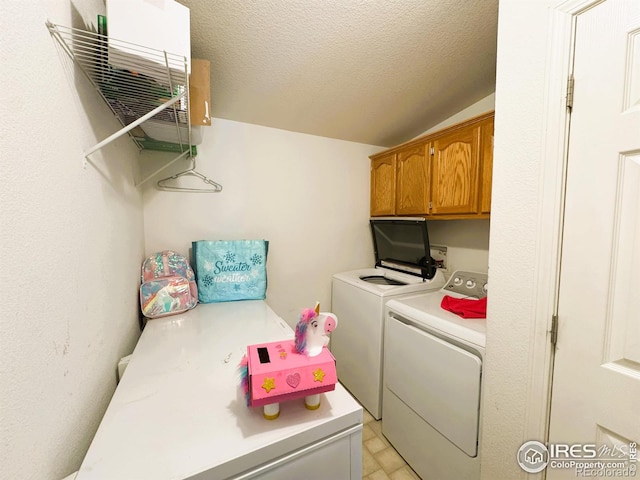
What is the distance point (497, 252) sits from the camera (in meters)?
1.01

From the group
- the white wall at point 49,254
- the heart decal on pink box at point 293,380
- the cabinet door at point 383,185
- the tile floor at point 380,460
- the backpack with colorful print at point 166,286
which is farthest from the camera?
the cabinet door at point 383,185

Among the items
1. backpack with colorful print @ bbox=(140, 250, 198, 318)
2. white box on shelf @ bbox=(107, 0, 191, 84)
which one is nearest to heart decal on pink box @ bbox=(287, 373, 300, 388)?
white box on shelf @ bbox=(107, 0, 191, 84)

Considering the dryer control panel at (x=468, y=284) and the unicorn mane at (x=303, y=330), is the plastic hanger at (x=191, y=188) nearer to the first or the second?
the unicorn mane at (x=303, y=330)

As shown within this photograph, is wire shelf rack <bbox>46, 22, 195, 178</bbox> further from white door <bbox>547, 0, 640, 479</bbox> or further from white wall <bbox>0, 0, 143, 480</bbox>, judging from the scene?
white door <bbox>547, 0, 640, 479</bbox>

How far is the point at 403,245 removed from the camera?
88.7 inches

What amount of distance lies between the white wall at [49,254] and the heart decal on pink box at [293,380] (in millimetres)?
495

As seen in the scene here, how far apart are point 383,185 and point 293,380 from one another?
2050 millimetres

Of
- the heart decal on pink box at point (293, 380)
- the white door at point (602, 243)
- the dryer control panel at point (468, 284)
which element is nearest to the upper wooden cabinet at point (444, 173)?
the dryer control panel at point (468, 284)

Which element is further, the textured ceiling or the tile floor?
the tile floor

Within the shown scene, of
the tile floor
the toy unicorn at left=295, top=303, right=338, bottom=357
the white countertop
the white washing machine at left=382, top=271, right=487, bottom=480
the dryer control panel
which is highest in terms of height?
the toy unicorn at left=295, top=303, right=338, bottom=357

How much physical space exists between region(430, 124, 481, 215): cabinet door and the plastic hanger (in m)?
1.65

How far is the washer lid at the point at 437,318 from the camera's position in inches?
47.1

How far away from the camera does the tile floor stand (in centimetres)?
147

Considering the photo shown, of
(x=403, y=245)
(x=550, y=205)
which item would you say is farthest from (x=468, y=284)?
(x=550, y=205)
